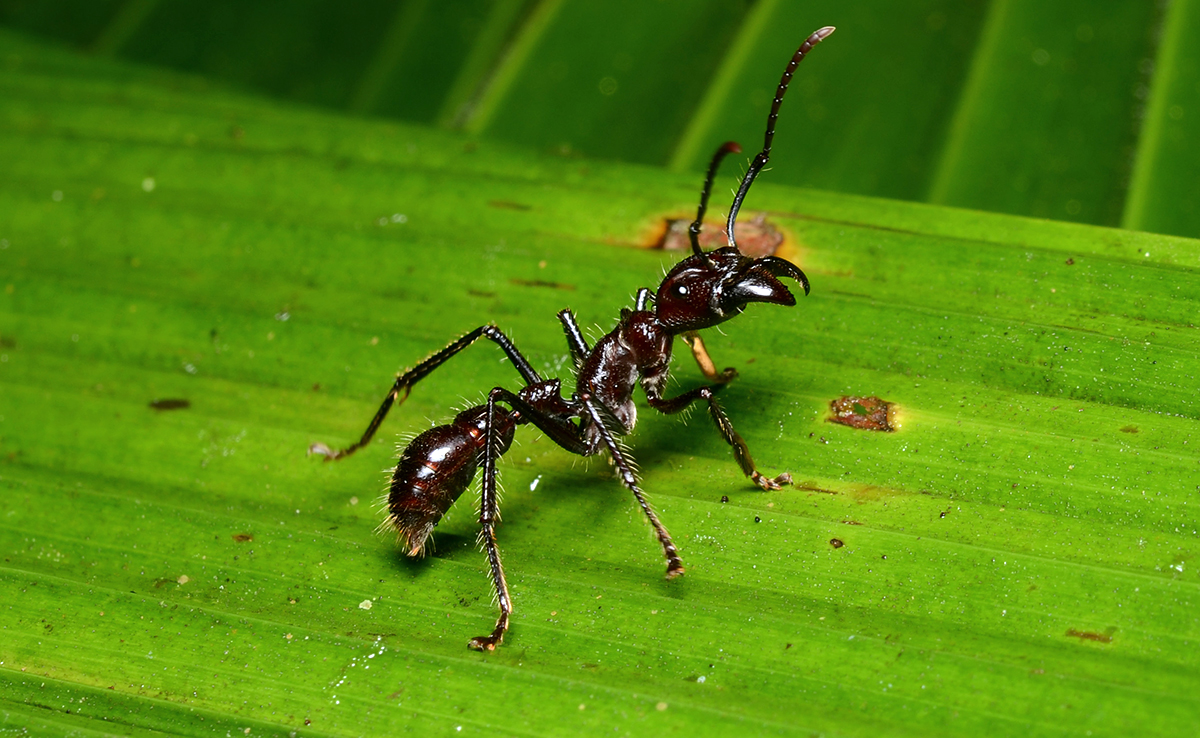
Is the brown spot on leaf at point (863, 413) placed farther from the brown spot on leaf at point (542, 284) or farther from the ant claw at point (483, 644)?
the ant claw at point (483, 644)

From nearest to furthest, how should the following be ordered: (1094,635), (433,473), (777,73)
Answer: (1094,635)
(433,473)
(777,73)

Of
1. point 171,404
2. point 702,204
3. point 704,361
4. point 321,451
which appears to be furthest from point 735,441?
point 171,404

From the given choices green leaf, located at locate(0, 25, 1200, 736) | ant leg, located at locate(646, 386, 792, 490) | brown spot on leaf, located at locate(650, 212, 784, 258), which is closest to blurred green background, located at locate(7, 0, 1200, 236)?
brown spot on leaf, located at locate(650, 212, 784, 258)

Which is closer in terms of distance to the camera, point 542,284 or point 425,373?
point 425,373

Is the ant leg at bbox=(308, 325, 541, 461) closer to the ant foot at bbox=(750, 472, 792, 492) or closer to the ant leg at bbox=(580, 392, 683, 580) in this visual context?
the ant leg at bbox=(580, 392, 683, 580)

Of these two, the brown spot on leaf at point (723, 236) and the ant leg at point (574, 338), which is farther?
the brown spot on leaf at point (723, 236)

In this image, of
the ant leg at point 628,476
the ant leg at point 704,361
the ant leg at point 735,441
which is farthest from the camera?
the ant leg at point 704,361

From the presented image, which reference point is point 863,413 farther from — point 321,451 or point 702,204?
point 321,451

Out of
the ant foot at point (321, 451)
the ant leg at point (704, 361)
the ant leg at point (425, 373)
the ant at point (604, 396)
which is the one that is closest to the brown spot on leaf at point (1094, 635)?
the ant at point (604, 396)
